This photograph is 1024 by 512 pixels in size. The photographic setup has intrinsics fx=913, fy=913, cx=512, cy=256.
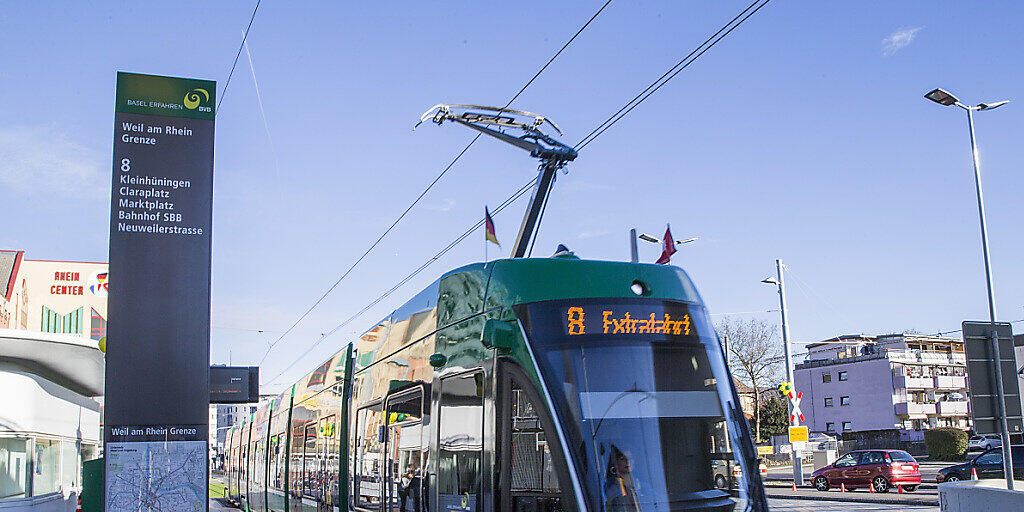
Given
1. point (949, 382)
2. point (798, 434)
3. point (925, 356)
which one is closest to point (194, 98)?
point (798, 434)

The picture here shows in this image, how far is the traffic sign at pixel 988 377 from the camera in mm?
13695

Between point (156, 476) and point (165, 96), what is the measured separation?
3876 millimetres

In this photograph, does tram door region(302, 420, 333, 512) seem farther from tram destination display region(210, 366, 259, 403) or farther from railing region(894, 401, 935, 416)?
railing region(894, 401, 935, 416)

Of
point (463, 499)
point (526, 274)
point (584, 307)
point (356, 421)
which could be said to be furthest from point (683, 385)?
point (356, 421)

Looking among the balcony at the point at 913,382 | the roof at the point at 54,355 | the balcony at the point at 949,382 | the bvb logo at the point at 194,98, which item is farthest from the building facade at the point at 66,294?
the balcony at the point at 949,382

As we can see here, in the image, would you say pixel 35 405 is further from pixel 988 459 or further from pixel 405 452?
pixel 988 459

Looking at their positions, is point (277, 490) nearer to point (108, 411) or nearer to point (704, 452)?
point (108, 411)

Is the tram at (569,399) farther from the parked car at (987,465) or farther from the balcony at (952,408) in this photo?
the balcony at (952,408)

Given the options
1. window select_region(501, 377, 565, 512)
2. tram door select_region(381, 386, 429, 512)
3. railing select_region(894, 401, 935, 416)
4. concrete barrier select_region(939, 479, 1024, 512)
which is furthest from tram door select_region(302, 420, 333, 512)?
railing select_region(894, 401, 935, 416)

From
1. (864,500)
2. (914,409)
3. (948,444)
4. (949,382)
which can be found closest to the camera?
(864,500)

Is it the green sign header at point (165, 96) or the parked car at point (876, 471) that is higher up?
the green sign header at point (165, 96)

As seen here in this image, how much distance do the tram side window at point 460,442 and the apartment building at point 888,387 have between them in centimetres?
7447

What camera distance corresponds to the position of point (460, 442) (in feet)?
23.1

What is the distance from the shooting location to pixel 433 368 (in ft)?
25.9
